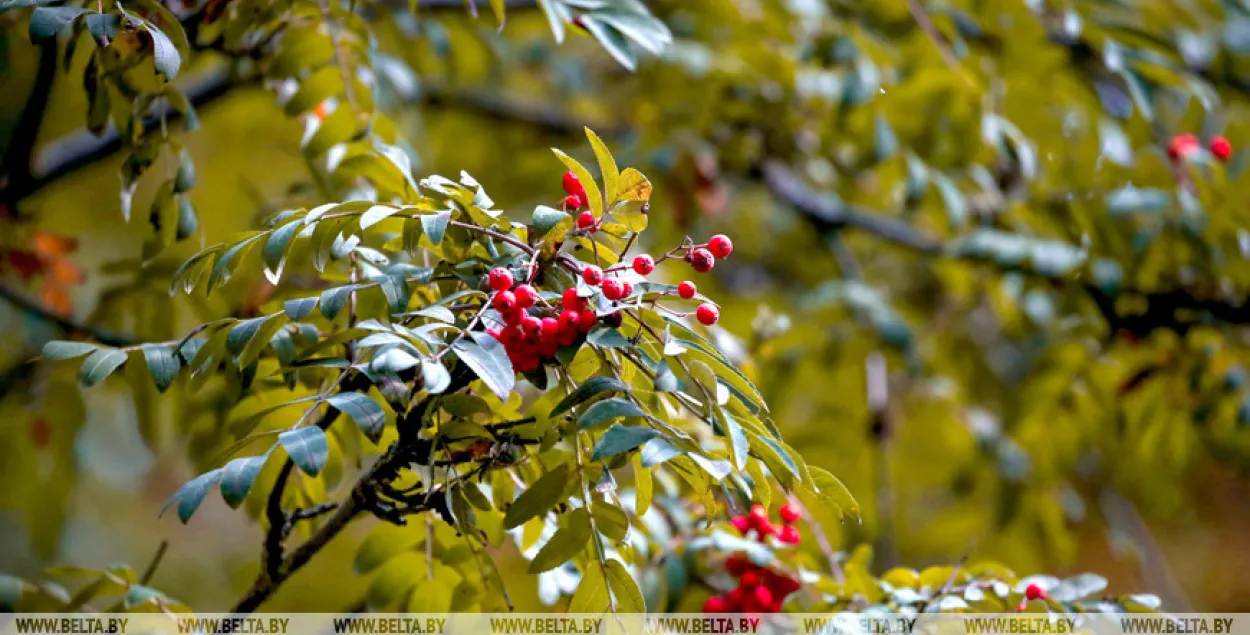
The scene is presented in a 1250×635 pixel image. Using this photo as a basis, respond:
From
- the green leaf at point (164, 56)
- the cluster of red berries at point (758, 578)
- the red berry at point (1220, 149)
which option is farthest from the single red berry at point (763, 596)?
the red berry at point (1220, 149)

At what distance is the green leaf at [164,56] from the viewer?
1131mm

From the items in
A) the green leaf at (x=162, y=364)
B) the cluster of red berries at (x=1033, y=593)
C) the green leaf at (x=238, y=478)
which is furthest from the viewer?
the cluster of red berries at (x=1033, y=593)

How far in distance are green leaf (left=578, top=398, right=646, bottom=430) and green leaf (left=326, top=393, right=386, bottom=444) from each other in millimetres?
194

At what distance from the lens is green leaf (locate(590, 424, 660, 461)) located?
0.90 m

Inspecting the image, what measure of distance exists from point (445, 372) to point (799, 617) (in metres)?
0.76

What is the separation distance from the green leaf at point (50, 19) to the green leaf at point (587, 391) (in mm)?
726

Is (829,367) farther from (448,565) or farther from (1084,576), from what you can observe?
(448,565)

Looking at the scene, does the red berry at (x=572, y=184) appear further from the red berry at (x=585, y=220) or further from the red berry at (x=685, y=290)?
the red berry at (x=685, y=290)

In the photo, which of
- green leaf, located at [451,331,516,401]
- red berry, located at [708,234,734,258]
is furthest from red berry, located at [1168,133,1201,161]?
green leaf, located at [451,331,516,401]

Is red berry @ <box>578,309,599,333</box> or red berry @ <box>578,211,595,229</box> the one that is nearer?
red berry @ <box>578,309,599,333</box>

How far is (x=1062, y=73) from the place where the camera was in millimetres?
2434


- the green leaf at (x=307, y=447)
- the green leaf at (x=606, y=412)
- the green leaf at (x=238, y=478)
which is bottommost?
the green leaf at (x=238, y=478)

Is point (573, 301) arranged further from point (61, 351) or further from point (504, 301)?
point (61, 351)

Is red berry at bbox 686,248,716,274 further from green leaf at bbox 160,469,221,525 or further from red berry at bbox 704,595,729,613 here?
red berry at bbox 704,595,729,613
